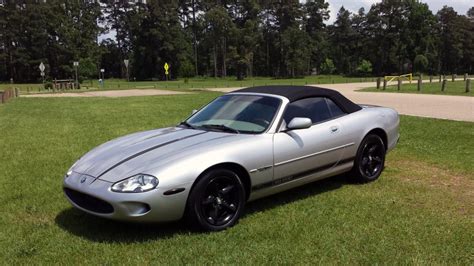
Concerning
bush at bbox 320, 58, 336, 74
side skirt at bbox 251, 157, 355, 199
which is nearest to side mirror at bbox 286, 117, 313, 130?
side skirt at bbox 251, 157, 355, 199

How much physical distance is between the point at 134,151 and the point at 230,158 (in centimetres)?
101

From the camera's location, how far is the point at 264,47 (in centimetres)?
9850

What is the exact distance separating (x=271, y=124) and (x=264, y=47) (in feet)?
313

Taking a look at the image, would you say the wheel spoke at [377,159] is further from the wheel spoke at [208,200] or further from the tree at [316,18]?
the tree at [316,18]

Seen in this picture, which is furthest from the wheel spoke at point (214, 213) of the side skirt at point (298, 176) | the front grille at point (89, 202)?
the front grille at point (89, 202)

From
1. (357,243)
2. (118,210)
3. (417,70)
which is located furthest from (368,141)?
(417,70)

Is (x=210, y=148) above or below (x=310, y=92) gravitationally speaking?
below

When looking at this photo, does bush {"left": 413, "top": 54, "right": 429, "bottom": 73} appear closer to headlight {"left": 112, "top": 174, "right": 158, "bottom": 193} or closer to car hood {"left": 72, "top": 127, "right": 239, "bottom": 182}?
car hood {"left": 72, "top": 127, "right": 239, "bottom": 182}

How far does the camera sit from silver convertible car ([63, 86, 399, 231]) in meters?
4.19

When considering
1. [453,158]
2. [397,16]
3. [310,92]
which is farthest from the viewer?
[397,16]

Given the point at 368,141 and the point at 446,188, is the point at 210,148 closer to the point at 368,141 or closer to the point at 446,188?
the point at 368,141

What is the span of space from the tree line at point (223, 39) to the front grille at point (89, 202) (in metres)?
76.4

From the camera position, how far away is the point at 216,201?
14.6 feet

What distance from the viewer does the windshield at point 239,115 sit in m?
5.14
